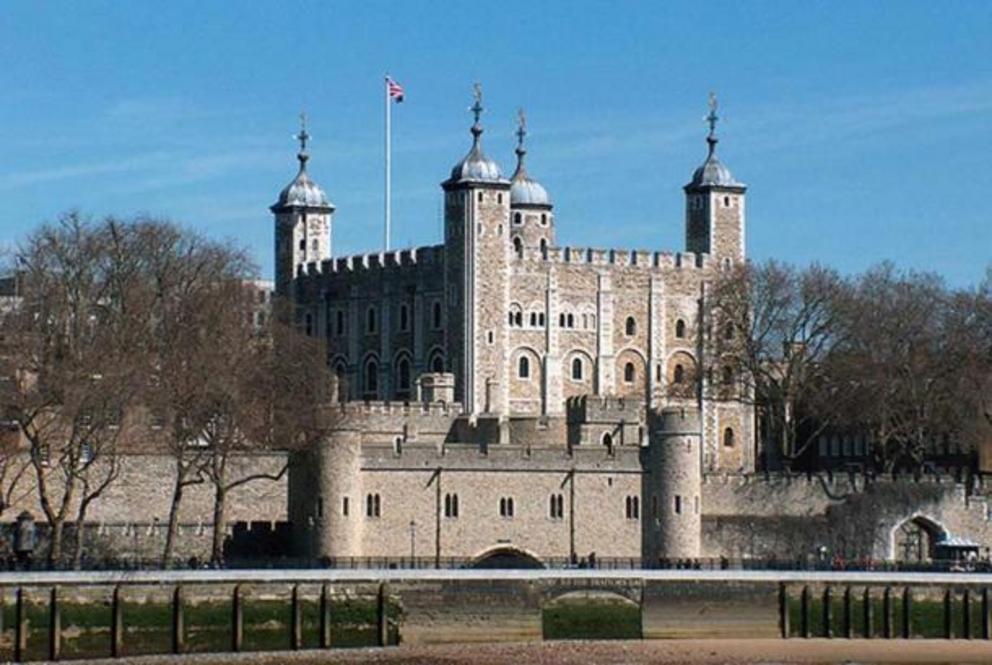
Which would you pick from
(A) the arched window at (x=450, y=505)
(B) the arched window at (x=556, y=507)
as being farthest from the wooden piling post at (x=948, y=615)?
(A) the arched window at (x=450, y=505)

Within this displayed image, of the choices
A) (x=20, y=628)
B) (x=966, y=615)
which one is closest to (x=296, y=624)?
(x=20, y=628)

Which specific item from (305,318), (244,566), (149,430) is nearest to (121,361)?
(149,430)

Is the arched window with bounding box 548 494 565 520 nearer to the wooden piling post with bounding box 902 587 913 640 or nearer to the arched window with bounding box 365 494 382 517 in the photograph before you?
the arched window with bounding box 365 494 382 517

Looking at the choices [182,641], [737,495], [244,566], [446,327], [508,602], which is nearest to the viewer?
[182,641]

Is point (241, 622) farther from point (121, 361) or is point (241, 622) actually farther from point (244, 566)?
point (121, 361)

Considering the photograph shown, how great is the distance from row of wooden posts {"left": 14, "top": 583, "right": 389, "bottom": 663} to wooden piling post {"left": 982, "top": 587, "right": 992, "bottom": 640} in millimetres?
13999

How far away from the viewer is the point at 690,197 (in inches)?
4995

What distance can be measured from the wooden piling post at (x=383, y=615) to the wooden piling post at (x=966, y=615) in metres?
13.5

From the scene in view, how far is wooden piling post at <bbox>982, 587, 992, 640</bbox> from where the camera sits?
251 ft

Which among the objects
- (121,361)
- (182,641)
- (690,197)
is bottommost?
(182,641)

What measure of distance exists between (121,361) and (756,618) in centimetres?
1963

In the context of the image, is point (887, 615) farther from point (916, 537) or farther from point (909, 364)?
point (909, 364)

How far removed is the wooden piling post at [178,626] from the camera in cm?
6912

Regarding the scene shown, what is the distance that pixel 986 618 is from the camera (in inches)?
3029
